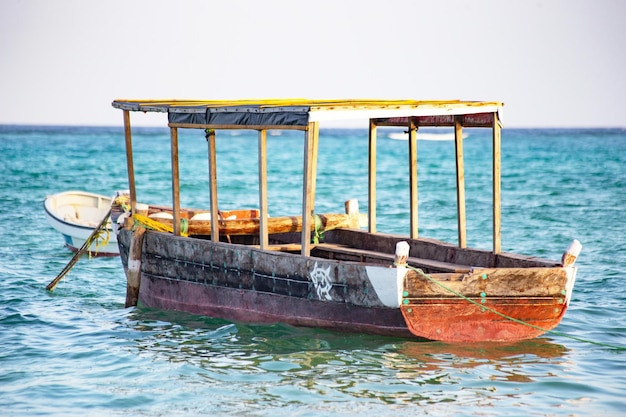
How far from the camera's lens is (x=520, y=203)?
113ft

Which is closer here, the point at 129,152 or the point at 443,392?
the point at 443,392

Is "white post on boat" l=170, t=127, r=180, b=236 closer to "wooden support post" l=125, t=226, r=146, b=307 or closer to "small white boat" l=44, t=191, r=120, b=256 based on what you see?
"wooden support post" l=125, t=226, r=146, b=307

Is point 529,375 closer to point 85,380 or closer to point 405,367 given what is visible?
point 405,367

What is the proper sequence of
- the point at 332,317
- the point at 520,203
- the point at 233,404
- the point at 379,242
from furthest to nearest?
the point at 520,203, the point at 379,242, the point at 332,317, the point at 233,404

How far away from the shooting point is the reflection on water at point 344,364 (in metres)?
10.0

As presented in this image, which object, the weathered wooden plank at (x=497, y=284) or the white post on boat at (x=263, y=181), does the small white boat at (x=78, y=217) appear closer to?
the white post on boat at (x=263, y=181)

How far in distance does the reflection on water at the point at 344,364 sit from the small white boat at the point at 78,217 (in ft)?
27.7

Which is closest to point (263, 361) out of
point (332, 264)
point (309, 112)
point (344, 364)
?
point (344, 364)

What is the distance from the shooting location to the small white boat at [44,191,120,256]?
21.0 meters

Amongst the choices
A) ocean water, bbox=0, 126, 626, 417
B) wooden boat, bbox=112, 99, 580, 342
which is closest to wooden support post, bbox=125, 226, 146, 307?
wooden boat, bbox=112, 99, 580, 342

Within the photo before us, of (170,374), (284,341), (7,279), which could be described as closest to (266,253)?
(284,341)

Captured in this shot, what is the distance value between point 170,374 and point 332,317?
7.45 ft

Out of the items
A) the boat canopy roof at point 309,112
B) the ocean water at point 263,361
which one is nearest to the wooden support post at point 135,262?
the ocean water at point 263,361

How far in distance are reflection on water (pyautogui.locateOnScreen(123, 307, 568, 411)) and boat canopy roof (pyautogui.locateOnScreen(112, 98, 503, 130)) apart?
285cm
